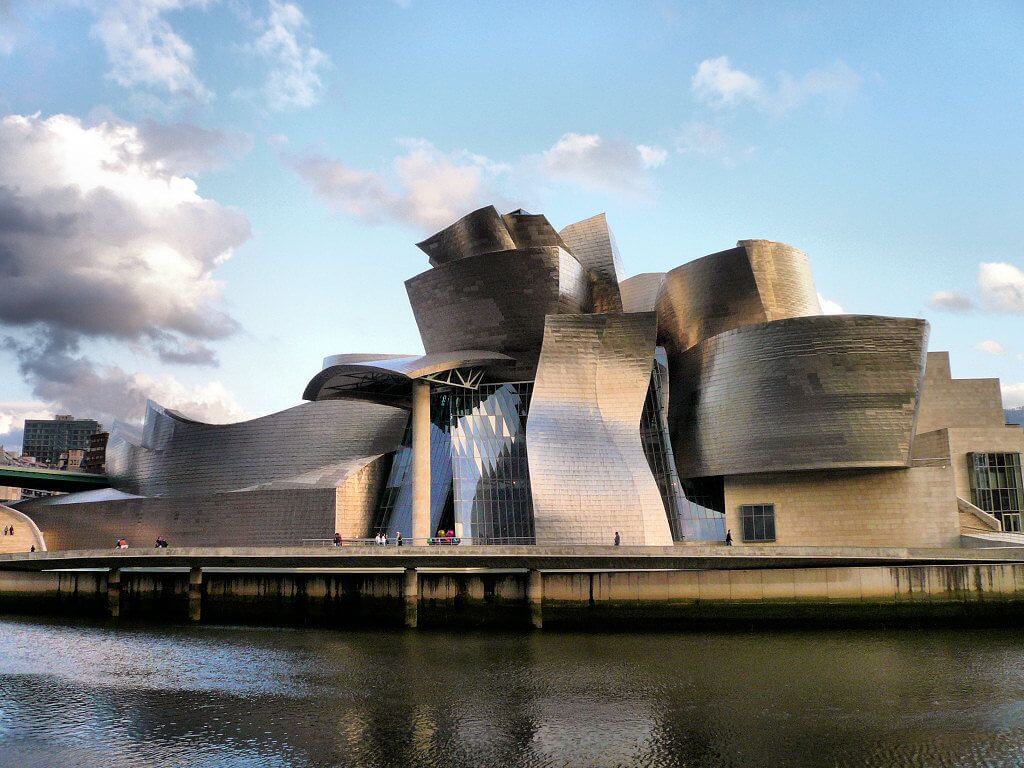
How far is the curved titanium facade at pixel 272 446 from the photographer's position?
4125 centimetres

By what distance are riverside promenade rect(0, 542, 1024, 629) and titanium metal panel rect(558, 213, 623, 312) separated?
54.9ft

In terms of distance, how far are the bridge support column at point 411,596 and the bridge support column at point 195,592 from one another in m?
6.88

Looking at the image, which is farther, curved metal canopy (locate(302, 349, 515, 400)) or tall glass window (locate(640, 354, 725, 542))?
tall glass window (locate(640, 354, 725, 542))

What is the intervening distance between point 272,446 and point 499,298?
45.3 ft

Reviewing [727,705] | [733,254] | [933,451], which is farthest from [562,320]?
[727,705]

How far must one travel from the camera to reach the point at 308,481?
39.1 m

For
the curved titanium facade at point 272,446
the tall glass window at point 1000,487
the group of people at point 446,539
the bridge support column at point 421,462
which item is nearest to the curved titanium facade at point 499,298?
the bridge support column at point 421,462

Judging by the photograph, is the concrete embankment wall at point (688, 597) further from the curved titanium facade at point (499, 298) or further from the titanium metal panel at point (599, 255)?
the titanium metal panel at point (599, 255)

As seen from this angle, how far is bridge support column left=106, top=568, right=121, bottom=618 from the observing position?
1132 inches

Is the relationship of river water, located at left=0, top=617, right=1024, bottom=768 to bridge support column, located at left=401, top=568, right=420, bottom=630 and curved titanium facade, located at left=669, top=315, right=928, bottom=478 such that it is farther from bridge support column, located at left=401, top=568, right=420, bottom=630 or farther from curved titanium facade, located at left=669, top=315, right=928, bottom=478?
curved titanium facade, located at left=669, top=315, right=928, bottom=478

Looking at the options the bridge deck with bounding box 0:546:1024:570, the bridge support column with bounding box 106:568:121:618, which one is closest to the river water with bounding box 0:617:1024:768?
the bridge deck with bounding box 0:546:1024:570

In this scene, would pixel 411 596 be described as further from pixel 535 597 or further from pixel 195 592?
pixel 195 592

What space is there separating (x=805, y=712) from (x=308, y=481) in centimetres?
2809

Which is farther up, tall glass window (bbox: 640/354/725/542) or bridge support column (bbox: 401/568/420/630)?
tall glass window (bbox: 640/354/725/542)
